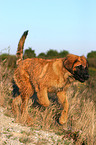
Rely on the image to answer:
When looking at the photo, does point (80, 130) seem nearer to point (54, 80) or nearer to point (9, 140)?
point (54, 80)

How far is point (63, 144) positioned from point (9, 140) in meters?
1.10

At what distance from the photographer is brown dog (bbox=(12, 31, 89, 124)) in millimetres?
4648

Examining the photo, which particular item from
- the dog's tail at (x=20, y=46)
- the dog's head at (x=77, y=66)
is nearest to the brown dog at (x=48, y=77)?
the dog's head at (x=77, y=66)

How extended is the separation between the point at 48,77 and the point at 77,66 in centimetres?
72

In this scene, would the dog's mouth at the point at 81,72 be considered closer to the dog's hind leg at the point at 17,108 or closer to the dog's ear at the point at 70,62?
the dog's ear at the point at 70,62

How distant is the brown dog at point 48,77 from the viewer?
465cm

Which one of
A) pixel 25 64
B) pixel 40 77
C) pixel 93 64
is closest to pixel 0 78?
pixel 25 64

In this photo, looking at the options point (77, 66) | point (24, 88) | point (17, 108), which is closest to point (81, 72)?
point (77, 66)

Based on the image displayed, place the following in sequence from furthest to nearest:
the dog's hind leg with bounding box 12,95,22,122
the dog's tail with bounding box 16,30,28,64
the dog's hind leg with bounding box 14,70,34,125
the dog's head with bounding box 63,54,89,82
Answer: the dog's tail with bounding box 16,30,28,64
the dog's hind leg with bounding box 14,70,34,125
the dog's hind leg with bounding box 12,95,22,122
the dog's head with bounding box 63,54,89,82

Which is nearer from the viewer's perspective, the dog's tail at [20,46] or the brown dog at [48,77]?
the brown dog at [48,77]

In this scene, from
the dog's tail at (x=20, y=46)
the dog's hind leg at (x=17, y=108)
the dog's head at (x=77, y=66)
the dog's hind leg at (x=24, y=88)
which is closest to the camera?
the dog's head at (x=77, y=66)

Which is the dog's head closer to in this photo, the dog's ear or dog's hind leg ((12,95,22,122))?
the dog's ear

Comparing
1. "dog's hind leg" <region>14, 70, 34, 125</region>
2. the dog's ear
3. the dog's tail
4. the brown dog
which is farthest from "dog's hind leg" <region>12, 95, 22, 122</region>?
the dog's ear

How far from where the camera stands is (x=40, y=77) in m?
4.96
